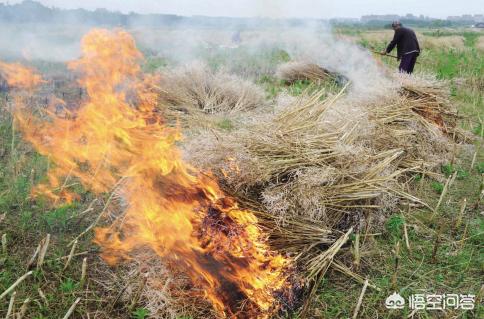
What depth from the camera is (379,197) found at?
11.8ft

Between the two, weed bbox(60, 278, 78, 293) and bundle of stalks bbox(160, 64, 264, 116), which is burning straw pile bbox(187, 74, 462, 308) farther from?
bundle of stalks bbox(160, 64, 264, 116)

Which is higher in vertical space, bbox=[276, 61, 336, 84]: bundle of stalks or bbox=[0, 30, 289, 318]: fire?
bbox=[276, 61, 336, 84]: bundle of stalks

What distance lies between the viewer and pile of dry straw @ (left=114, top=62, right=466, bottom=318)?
117 inches

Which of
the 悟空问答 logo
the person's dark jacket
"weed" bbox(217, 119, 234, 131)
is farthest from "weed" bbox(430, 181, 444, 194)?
the person's dark jacket

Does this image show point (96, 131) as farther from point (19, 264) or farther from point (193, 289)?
point (193, 289)

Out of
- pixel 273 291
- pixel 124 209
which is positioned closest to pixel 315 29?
pixel 124 209

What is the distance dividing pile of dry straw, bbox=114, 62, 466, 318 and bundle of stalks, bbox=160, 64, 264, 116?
8.01 ft

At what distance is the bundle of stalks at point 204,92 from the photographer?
728 cm

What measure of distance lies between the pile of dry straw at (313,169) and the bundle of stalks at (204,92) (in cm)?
244

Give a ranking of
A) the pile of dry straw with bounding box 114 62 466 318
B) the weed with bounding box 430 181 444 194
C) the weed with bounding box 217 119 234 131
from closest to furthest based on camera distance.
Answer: the pile of dry straw with bounding box 114 62 466 318 < the weed with bounding box 430 181 444 194 < the weed with bounding box 217 119 234 131

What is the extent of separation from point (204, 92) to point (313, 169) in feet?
15.5

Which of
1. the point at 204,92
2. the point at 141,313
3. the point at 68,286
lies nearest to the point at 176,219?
the point at 141,313

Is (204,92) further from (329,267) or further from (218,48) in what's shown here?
(218,48)

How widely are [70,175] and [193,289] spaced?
2.41 m
